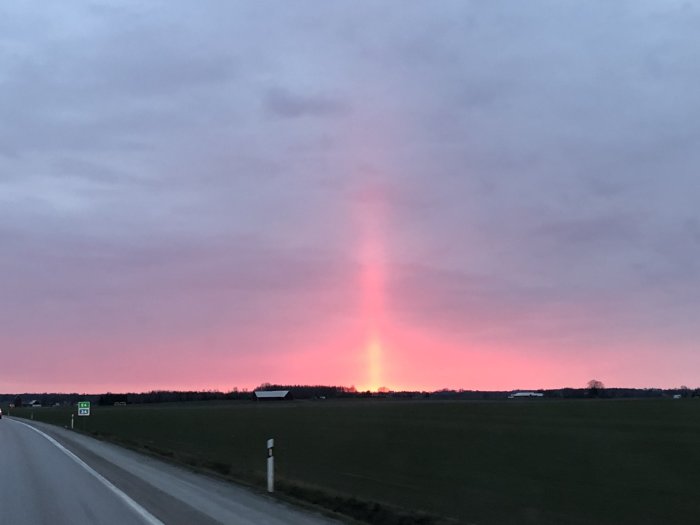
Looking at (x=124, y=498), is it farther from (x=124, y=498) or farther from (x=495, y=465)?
(x=495, y=465)

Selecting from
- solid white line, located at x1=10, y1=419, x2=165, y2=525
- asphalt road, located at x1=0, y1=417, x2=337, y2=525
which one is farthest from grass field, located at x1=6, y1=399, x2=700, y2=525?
solid white line, located at x1=10, y1=419, x2=165, y2=525

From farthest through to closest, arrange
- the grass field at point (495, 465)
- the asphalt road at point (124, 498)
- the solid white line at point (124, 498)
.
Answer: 1. the grass field at point (495, 465)
2. the asphalt road at point (124, 498)
3. the solid white line at point (124, 498)

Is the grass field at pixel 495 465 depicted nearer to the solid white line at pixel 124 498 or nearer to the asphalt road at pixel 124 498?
the asphalt road at pixel 124 498

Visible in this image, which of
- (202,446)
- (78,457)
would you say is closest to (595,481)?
(78,457)

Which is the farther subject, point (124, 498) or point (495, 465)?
point (495, 465)

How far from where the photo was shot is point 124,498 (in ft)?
56.6

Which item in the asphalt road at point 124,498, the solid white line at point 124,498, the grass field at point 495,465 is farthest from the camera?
the grass field at point 495,465

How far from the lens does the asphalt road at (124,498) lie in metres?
14.4

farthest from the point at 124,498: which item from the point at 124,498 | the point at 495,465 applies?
the point at 495,465

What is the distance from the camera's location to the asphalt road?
14.4 metres

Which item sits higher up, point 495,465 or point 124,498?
point 124,498

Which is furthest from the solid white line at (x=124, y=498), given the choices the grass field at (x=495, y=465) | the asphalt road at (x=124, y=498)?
the grass field at (x=495, y=465)

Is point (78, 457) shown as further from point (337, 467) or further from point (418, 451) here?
point (418, 451)

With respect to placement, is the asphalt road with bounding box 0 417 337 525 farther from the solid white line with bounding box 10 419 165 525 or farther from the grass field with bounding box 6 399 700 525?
the grass field with bounding box 6 399 700 525
